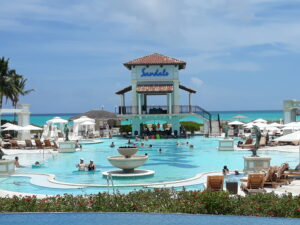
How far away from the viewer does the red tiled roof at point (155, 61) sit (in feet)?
156

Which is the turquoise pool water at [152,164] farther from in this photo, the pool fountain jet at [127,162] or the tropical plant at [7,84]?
the tropical plant at [7,84]

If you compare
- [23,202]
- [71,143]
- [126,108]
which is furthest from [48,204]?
[126,108]

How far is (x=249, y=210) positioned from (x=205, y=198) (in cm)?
104

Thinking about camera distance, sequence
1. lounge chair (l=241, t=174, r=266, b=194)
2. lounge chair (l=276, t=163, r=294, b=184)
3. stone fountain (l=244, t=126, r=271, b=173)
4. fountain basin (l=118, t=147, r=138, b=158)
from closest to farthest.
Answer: lounge chair (l=241, t=174, r=266, b=194), lounge chair (l=276, t=163, r=294, b=184), fountain basin (l=118, t=147, r=138, b=158), stone fountain (l=244, t=126, r=271, b=173)

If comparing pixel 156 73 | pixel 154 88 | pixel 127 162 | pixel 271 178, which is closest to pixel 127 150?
pixel 127 162

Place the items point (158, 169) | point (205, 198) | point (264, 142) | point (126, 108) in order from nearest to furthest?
point (205, 198), point (158, 169), point (264, 142), point (126, 108)

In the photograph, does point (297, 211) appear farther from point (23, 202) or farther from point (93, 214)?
point (23, 202)

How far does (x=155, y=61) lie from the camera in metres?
47.8

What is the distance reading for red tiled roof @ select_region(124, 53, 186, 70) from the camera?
156 ft

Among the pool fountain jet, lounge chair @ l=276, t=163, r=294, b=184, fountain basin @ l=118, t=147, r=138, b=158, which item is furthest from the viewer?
fountain basin @ l=118, t=147, r=138, b=158

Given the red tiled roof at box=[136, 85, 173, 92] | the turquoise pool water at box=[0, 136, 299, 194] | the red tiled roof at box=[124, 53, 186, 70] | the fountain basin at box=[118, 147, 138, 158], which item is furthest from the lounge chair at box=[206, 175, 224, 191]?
the red tiled roof at box=[124, 53, 186, 70]

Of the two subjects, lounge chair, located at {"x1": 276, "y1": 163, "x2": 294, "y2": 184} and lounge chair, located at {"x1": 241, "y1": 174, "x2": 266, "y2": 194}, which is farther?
lounge chair, located at {"x1": 276, "y1": 163, "x2": 294, "y2": 184}

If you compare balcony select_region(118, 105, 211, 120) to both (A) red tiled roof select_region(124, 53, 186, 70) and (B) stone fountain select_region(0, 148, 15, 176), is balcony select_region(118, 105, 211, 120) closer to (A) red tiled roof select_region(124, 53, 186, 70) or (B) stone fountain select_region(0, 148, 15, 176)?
(A) red tiled roof select_region(124, 53, 186, 70)

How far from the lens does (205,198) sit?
1034 centimetres
